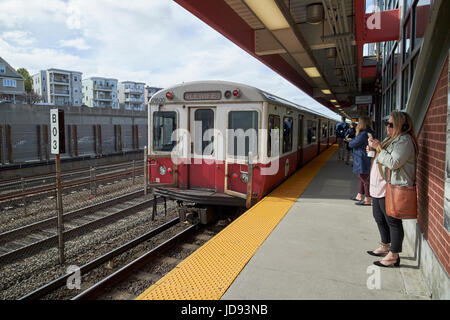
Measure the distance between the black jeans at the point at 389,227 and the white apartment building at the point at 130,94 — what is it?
85.8m

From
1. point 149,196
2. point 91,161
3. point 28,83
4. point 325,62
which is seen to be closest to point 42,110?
point 91,161

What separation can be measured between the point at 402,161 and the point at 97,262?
5.23 m

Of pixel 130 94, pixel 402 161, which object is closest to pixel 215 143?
pixel 402 161

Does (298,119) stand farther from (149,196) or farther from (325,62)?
(149,196)

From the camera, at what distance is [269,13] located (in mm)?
6121

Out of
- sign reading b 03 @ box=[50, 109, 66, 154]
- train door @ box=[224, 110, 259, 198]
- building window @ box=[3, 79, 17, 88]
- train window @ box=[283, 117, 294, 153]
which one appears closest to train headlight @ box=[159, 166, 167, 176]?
train door @ box=[224, 110, 259, 198]

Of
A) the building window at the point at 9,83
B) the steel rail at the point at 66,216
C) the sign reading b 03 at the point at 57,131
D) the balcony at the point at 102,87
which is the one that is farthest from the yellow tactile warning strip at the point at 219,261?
the balcony at the point at 102,87

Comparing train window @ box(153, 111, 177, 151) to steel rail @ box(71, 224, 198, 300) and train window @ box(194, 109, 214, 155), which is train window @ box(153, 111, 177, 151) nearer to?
train window @ box(194, 109, 214, 155)

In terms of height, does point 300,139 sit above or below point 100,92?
below

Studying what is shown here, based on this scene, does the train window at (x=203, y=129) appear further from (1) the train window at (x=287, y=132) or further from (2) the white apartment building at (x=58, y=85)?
(2) the white apartment building at (x=58, y=85)

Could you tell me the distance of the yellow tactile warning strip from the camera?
2.98 m

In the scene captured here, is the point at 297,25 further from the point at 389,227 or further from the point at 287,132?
the point at 389,227

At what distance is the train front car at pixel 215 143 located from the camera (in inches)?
254
